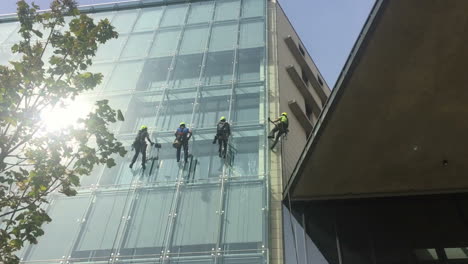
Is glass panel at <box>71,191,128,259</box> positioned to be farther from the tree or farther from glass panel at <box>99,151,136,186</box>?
the tree

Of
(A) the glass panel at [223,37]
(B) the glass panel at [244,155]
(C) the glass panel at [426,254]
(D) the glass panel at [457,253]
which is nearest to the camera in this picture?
(D) the glass panel at [457,253]

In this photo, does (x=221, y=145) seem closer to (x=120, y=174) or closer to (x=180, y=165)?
(x=180, y=165)

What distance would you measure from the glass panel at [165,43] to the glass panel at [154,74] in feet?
1.27

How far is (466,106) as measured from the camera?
30.0 ft

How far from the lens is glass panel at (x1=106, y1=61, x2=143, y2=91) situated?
14.6 metres

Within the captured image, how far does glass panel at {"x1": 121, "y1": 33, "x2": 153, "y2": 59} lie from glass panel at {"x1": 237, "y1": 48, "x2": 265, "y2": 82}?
4153mm

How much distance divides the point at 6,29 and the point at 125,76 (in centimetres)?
980

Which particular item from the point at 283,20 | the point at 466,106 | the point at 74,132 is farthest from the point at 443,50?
the point at 283,20

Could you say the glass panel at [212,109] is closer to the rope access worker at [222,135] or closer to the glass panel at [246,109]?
the glass panel at [246,109]

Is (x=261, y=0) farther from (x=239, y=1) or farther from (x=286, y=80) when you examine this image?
(x=286, y=80)

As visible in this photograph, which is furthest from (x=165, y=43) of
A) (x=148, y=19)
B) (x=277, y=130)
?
(x=277, y=130)

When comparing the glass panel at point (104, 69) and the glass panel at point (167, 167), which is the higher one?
the glass panel at point (104, 69)

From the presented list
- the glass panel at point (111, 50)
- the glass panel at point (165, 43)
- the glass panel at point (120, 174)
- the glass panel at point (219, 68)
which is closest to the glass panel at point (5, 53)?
the glass panel at point (111, 50)

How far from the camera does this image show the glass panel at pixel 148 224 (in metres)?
9.62
